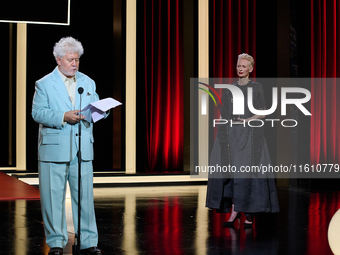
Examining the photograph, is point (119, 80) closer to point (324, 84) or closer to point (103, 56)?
point (103, 56)

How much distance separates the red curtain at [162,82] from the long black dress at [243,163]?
139 inches

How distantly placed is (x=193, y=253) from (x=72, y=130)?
103 cm

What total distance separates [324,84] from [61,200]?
5.54 metres

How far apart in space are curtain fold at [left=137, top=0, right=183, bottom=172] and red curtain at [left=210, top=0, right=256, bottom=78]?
0.52 m

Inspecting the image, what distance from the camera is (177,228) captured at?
13.5 ft

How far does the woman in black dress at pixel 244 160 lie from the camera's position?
160 inches

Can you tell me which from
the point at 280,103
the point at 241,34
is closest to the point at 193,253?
the point at 280,103

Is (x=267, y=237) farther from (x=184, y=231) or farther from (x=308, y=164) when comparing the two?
(x=308, y=164)

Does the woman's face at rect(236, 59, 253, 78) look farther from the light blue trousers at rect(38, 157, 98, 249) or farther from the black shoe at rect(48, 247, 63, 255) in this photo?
the black shoe at rect(48, 247, 63, 255)

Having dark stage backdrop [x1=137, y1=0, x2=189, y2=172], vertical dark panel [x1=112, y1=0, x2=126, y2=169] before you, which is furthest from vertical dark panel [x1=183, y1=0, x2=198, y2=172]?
vertical dark panel [x1=112, y1=0, x2=126, y2=169]

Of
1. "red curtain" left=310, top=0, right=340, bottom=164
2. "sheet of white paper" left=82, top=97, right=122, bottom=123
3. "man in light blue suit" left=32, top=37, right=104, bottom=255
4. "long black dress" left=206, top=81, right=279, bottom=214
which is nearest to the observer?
"sheet of white paper" left=82, top=97, right=122, bottom=123

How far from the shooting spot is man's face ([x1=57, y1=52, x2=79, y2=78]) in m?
3.05

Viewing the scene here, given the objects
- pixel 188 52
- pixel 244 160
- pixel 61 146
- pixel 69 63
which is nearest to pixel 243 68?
pixel 244 160

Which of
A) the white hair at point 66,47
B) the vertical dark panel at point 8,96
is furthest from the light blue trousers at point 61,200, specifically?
the vertical dark panel at point 8,96
